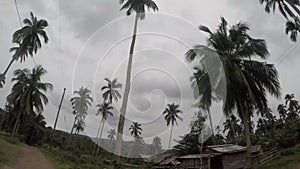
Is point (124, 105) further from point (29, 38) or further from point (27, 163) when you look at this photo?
point (29, 38)

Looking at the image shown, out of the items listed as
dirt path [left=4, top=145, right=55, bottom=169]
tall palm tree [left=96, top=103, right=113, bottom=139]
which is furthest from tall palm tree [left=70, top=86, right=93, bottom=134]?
dirt path [left=4, top=145, right=55, bottom=169]

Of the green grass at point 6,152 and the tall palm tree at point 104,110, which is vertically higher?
the tall palm tree at point 104,110

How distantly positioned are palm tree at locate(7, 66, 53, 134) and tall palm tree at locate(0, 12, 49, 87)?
19.5ft

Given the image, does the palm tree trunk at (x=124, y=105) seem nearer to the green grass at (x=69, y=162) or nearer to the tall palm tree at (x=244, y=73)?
the tall palm tree at (x=244, y=73)

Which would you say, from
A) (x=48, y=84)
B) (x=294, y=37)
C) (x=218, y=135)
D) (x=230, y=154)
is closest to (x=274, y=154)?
(x=230, y=154)

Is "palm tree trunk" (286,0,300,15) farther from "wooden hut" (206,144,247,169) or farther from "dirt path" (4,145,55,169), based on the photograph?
"dirt path" (4,145,55,169)

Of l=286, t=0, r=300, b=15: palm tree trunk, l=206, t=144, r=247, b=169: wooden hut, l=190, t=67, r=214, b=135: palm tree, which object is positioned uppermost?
l=286, t=0, r=300, b=15: palm tree trunk

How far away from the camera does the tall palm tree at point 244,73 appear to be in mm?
15703

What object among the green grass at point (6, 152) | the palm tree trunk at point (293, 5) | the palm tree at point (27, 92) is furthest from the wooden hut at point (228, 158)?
the palm tree at point (27, 92)

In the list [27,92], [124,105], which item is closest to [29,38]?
[27,92]

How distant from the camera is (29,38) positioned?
2867 cm

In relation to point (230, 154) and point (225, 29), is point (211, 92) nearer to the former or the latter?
point (225, 29)

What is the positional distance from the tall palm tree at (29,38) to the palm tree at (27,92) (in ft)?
19.5

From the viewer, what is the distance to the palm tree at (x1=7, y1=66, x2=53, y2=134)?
113 feet
